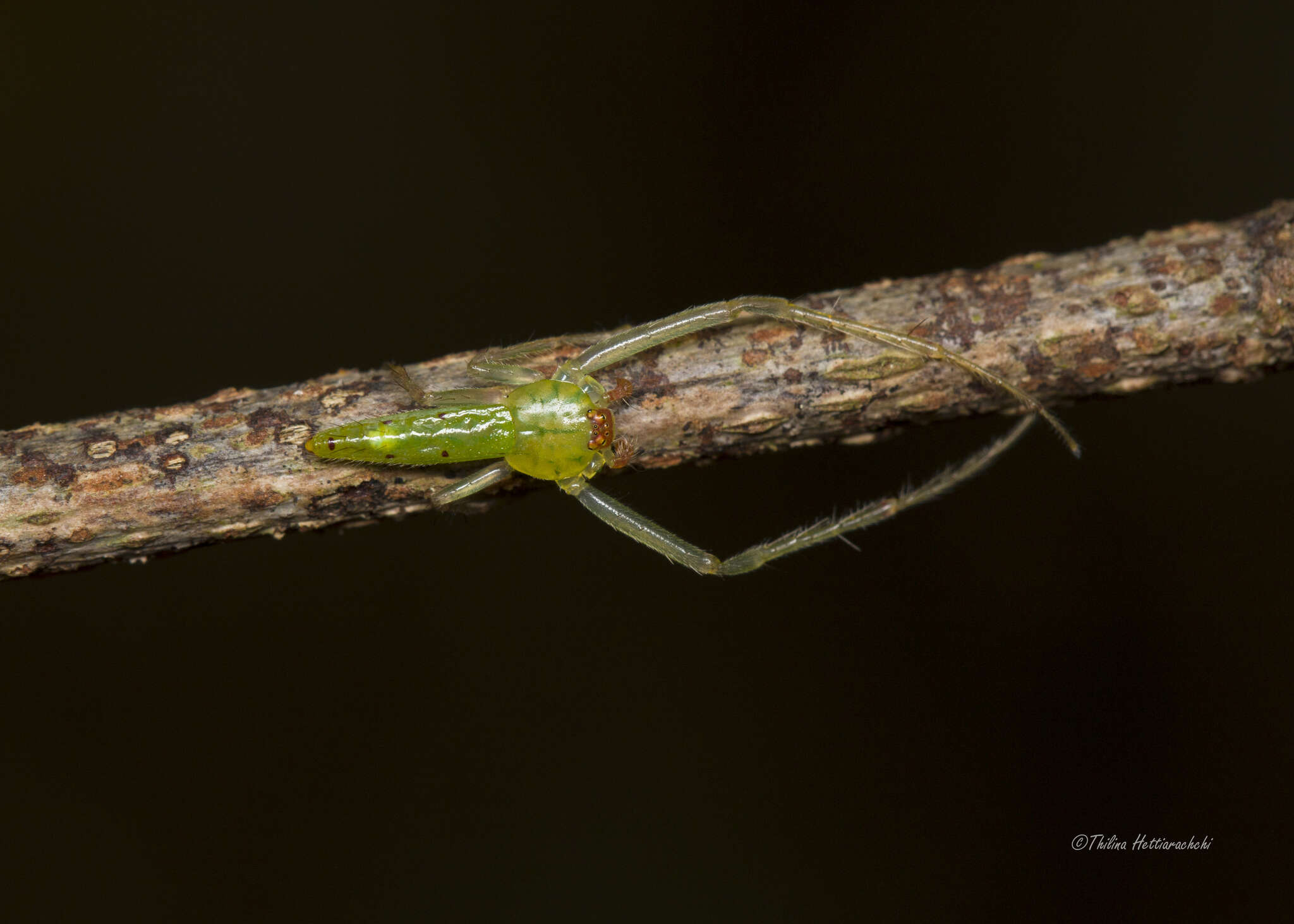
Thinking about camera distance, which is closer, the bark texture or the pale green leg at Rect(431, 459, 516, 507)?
the bark texture

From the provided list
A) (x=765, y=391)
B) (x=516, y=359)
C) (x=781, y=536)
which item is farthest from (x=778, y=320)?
(x=516, y=359)

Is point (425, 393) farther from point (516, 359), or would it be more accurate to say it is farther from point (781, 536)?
point (781, 536)

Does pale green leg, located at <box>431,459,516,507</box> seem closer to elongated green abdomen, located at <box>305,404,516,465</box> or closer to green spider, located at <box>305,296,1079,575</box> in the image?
green spider, located at <box>305,296,1079,575</box>

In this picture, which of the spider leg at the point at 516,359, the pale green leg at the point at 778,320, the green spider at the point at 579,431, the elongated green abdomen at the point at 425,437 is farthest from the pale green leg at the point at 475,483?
the pale green leg at the point at 778,320

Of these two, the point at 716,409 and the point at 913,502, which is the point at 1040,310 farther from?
the point at 716,409

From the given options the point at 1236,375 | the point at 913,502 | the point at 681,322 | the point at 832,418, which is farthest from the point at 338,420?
the point at 1236,375

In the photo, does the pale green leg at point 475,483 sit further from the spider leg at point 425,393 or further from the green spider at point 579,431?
the spider leg at point 425,393

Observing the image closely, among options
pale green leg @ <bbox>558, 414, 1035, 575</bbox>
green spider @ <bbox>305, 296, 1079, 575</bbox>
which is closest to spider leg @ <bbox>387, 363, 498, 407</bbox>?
green spider @ <bbox>305, 296, 1079, 575</bbox>

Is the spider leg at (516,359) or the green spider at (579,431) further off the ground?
the spider leg at (516,359)
